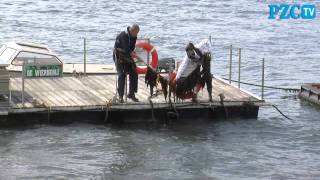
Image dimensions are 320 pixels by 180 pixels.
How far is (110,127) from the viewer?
20.0 m

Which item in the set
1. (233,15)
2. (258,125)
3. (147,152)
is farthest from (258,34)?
(147,152)

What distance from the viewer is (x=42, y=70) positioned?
20750 millimetres

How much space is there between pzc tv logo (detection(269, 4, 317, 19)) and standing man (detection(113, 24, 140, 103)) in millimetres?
30510

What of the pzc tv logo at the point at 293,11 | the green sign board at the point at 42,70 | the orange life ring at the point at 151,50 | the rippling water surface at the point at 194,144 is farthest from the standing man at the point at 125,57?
the pzc tv logo at the point at 293,11

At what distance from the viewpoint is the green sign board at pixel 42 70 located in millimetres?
20250

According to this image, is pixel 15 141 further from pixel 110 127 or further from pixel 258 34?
pixel 258 34

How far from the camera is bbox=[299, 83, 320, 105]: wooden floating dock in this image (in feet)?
78.9

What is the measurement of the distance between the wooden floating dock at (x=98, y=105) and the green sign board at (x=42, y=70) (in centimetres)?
32

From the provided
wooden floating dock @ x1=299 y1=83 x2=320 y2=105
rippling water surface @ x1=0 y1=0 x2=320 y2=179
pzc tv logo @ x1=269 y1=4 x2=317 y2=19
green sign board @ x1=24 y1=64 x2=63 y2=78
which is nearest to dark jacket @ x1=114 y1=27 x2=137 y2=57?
rippling water surface @ x1=0 y1=0 x2=320 y2=179

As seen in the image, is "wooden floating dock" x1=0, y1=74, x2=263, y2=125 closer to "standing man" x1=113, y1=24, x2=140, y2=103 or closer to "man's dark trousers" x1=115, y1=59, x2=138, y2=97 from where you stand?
"man's dark trousers" x1=115, y1=59, x2=138, y2=97

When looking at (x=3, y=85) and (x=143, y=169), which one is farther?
(x=3, y=85)

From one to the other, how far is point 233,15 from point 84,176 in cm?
3468

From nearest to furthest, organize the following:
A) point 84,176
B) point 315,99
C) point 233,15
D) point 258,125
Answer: point 84,176 → point 258,125 → point 315,99 → point 233,15

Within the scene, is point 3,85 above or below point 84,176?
above
